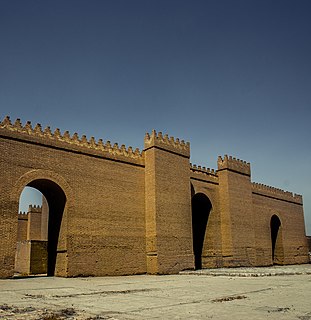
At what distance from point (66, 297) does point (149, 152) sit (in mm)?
12204

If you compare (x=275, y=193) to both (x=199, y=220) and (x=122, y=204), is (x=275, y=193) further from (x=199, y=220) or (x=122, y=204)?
(x=122, y=204)

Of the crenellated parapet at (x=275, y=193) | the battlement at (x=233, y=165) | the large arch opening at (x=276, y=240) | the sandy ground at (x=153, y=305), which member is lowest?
the sandy ground at (x=153, y=305)

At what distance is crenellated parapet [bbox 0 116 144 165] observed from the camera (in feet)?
54.1

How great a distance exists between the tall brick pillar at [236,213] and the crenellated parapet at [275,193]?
2.26 meters

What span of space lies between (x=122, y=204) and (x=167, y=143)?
447 cm

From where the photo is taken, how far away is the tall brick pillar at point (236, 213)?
80.8 ft

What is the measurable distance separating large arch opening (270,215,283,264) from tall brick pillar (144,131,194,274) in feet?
43.2

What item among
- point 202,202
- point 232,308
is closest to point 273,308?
point 232,308

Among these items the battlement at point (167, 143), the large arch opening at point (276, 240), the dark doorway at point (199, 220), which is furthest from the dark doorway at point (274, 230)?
the battlement at point (167, 143)

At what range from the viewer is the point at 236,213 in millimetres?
25609

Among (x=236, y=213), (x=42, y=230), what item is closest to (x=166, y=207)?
(x=236, y=213)

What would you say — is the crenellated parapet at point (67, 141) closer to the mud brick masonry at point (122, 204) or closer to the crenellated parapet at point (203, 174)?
the mud brick masonry at point (122, 204)

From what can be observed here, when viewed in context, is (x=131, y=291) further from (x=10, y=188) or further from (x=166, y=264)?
(x=166, y=264)

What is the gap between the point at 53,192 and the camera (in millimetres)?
18203
